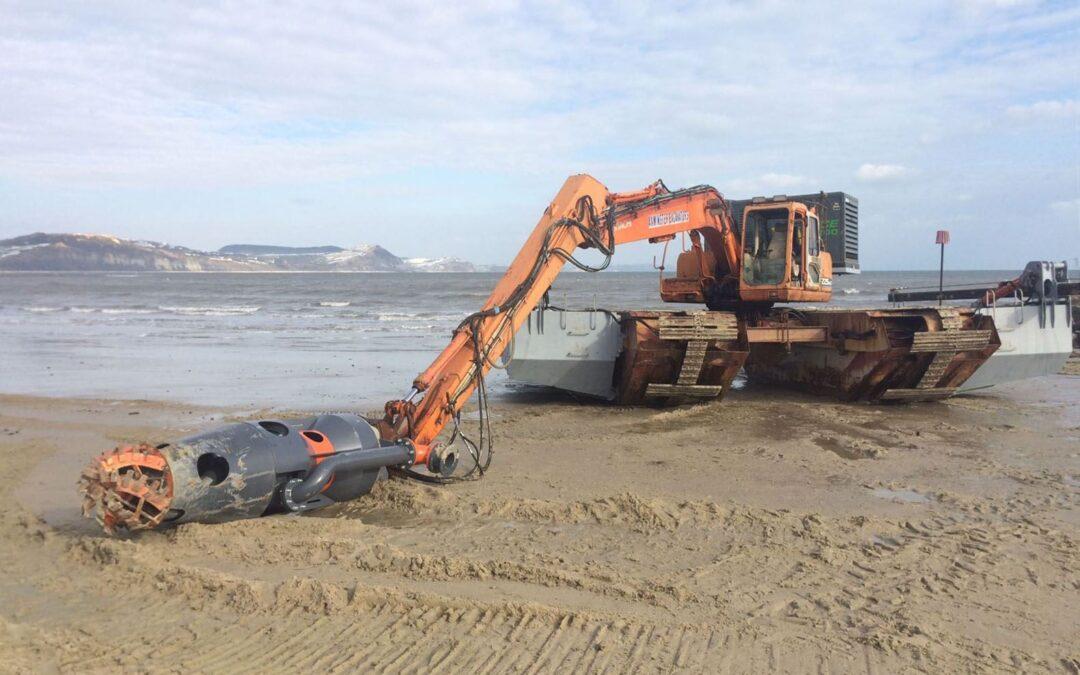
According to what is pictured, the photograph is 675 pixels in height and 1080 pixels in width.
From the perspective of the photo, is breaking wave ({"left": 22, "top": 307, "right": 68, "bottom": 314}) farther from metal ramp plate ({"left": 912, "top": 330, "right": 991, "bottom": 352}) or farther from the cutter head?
Result: metal ramp plate ({"left": 912, "top": 330, "right": 991, "bottom": 352})

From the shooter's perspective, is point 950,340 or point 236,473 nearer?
point 236,473

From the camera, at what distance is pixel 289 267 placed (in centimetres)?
15675

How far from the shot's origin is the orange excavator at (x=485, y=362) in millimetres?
4410

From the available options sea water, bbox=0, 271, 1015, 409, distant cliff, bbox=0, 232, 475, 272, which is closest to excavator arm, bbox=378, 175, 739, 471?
sea water, bbox=0, 271, 1015, 409

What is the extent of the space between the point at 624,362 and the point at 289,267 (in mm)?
156300

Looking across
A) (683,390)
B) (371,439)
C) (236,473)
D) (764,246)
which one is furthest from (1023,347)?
(236,473)

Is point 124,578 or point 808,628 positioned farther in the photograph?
point 124,578

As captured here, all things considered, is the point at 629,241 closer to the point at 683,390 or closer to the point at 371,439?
the point at 683,390

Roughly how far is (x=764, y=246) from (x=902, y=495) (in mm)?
4872

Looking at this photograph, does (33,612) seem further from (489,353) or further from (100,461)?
(489,353)

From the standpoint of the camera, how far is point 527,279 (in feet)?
21.6

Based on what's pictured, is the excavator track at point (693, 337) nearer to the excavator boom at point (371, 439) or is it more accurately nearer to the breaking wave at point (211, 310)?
the excavator boom at point (371, 439)

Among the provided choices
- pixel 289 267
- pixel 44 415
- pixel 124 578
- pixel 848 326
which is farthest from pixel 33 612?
pixel 289 267

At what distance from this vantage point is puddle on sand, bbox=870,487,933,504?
5.73 metres
